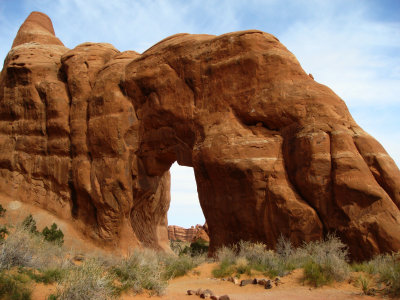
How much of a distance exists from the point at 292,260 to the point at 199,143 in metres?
5.43

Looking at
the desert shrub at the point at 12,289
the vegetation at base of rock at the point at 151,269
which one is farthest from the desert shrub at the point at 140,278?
the desert shrub at the point at 12,289

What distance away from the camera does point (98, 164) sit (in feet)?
52.5

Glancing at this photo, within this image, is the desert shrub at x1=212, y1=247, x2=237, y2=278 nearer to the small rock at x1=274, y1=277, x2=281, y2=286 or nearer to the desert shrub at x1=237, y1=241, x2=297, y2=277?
the desert shrub at x1=237, y1=241, x2=297, y2=277

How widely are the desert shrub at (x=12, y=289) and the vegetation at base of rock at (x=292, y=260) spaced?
5.53 m

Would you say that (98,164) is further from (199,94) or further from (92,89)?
(199,94)

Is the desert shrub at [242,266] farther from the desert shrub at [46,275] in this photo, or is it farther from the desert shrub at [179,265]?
the desert shrub at [46,275]

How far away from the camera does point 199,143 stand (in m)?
13.3

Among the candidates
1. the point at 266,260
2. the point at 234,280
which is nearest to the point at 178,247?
the point at 266,260

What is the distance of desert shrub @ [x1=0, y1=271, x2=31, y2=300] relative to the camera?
17.5 feet

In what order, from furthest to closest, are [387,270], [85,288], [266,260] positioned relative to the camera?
[266,260] → [387,270] → [85,288]

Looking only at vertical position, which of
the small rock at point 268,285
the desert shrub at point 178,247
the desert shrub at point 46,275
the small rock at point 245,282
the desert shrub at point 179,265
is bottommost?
the desert shrub at point 178,247

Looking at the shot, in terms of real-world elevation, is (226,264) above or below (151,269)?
below

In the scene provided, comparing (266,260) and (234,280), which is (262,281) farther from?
(266,260)

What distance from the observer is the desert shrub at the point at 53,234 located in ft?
47.1
